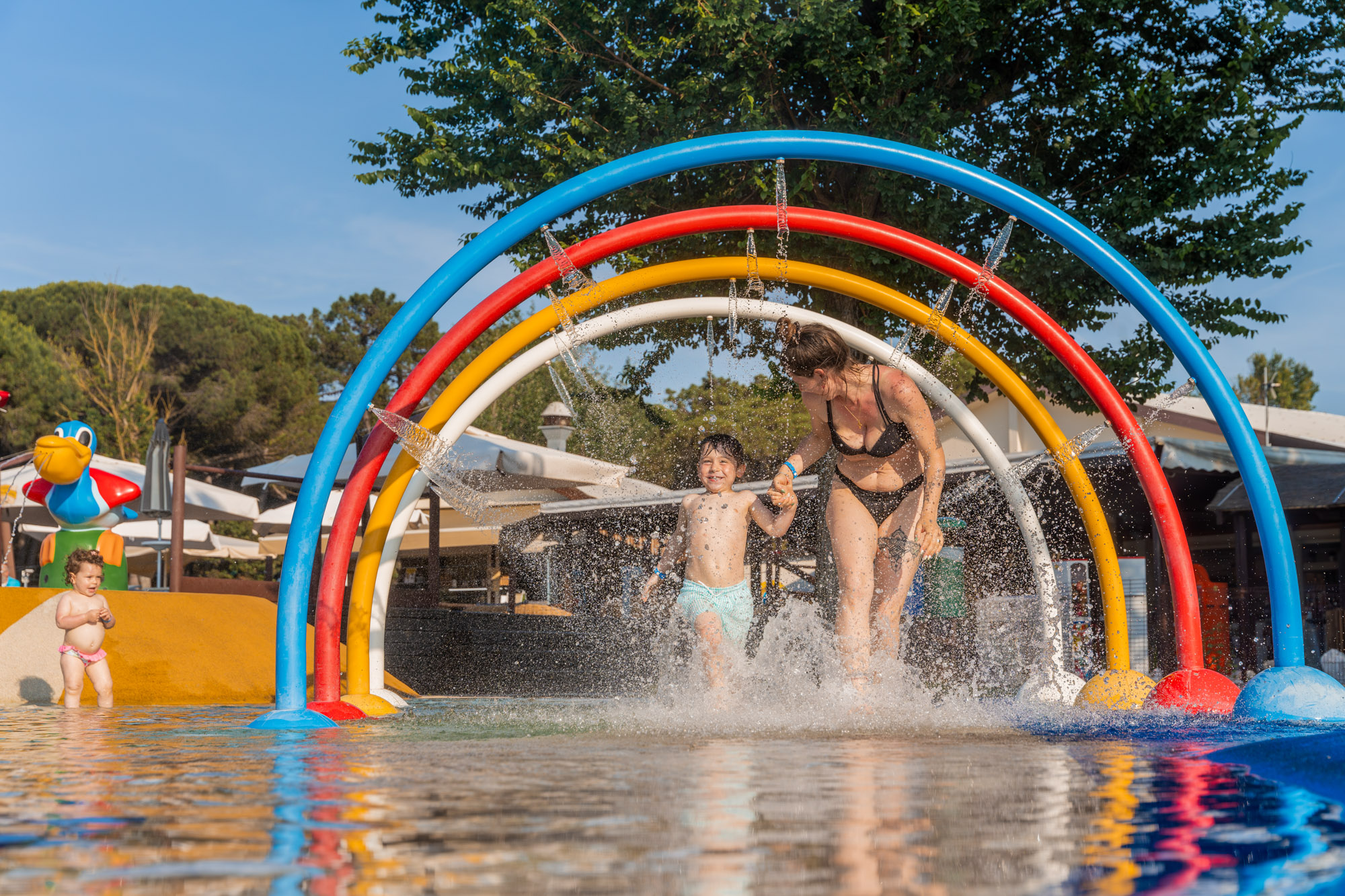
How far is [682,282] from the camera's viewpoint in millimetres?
6246

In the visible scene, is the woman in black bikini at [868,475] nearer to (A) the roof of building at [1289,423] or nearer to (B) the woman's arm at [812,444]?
(B) the woman's arm at [812,444]

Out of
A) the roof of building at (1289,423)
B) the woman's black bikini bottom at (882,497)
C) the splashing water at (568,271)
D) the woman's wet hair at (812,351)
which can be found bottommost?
the woman's black bikini bottom at (882,497)

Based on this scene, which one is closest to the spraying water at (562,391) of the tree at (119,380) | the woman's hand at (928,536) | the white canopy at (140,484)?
the woman's hand at (928,536)

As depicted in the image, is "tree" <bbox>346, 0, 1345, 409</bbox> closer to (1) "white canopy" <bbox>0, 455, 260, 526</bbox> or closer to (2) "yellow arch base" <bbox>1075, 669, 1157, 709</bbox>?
(2) "yellow arch base" <bbox>1075, 669, 1157, 709</bbox>

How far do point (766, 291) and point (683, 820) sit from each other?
4699mm

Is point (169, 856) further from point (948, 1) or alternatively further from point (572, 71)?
point (572, 71)

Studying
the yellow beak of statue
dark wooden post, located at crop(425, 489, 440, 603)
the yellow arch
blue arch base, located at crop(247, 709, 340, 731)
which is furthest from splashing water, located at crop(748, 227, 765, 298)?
the yellow beak of statue

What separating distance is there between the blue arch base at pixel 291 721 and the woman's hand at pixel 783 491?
7.80ft

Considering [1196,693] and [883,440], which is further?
[883,440]

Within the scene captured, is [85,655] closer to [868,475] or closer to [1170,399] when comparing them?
[868,475]

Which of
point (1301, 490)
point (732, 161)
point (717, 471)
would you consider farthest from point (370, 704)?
point (1301, 490)

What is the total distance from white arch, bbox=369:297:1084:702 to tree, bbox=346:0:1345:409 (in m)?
2.72

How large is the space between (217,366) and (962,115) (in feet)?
99.7

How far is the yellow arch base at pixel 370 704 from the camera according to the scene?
5578mm
